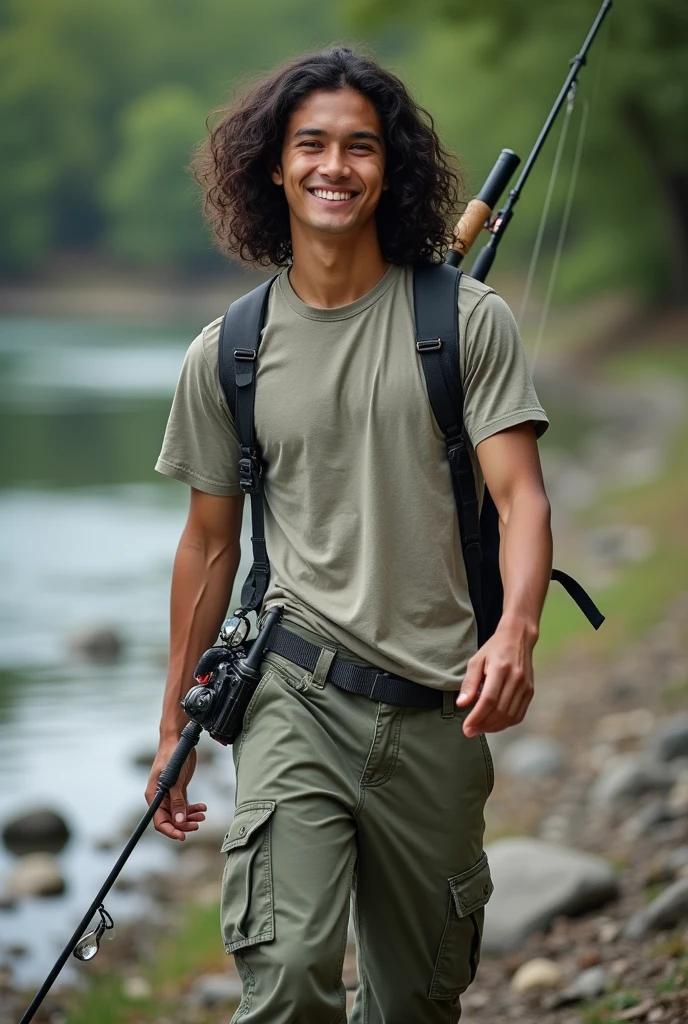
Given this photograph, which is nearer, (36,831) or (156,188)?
(36,831)

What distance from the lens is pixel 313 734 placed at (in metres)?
3.29

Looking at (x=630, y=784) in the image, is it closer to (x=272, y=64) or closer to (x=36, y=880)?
(x=36, y=880)

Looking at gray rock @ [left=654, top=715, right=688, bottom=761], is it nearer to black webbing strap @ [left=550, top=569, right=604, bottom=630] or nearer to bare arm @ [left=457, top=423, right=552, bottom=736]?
black webbing strap @ [left=550, top=569, right=604, bottom=630]

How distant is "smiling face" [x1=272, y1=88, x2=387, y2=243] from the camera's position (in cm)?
340

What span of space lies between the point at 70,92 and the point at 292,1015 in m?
98.4

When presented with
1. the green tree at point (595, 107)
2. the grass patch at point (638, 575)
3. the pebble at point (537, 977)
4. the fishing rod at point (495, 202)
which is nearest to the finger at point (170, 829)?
the fishing rod at point (495, 202)

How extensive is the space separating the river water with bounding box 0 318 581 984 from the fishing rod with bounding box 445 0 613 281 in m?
3.73

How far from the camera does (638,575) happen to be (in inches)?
484

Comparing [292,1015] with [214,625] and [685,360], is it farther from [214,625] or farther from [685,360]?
[685,360]

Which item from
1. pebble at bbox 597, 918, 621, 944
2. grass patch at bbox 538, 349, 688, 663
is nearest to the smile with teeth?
pebble at bbox 597, 918, 621, 944

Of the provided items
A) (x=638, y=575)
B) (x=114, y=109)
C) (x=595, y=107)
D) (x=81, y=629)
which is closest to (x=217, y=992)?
(x=81, y=629)

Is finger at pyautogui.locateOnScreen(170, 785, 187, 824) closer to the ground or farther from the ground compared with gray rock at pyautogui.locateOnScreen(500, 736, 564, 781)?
farther from the ground

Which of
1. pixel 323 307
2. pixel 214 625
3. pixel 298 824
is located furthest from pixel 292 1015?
pixel 323 307

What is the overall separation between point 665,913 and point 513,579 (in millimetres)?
2210
